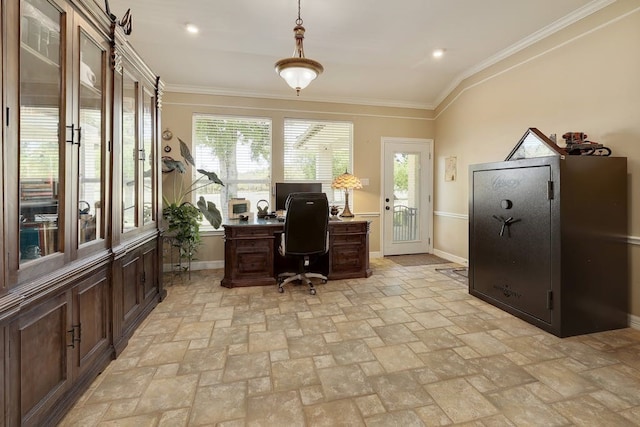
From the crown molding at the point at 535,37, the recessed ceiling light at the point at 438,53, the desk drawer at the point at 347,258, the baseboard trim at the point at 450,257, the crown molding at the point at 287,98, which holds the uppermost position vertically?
the recessed ceiling light at the point at 438,53

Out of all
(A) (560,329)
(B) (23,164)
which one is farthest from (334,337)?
(B) (23,164)

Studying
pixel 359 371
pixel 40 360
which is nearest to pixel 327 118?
pixel 359 371

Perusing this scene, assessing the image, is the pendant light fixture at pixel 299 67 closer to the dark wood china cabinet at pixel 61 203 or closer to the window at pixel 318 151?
the dark wood china cabinet at pixel 61 203

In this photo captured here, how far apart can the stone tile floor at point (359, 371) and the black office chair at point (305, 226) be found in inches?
25.9

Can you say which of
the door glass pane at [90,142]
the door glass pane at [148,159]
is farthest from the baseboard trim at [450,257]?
the door glass pane at [90,142]

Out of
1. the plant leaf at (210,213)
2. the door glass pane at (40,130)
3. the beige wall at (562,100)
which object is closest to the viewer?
the door glass pane at (40,130)

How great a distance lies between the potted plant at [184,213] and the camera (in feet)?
12.2

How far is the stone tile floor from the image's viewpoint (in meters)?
1.54

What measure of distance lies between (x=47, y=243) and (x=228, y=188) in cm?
311

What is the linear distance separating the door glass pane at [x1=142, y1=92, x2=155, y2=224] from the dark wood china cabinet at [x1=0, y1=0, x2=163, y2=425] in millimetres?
346

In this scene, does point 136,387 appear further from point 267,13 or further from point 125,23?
point 267,13

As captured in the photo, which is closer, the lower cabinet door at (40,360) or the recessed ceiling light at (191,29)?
the lower cabinet door at (40,360)

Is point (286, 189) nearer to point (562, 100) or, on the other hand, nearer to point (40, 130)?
point (40, 130)

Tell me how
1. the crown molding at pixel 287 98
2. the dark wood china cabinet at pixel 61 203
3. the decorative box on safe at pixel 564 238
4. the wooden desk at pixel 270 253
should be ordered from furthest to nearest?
1. the crown molding at pixel 287 98
2. the wooden desk at pixel 270 253
3. the decorative box on safe at pixel 564 238
4. the dark wood china cabinet at pixel 61 203
